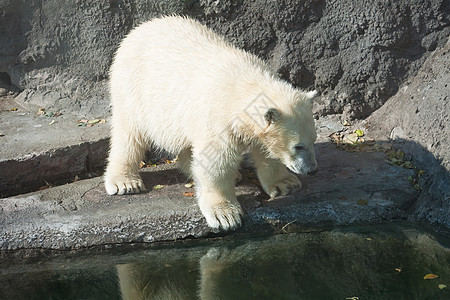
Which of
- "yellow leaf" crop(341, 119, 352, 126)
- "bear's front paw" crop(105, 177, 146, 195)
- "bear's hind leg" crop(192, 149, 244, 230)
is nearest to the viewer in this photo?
"bear's hind leg" crop(192, 149, 244, 230)

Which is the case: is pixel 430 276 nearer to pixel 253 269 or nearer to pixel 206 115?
pixel 253 269

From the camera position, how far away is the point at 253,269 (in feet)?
15.5

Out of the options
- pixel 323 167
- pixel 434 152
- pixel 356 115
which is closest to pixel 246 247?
pixel 323 167

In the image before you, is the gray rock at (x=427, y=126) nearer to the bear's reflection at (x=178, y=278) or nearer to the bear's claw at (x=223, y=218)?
the bear's claw at (x=223, y=218)

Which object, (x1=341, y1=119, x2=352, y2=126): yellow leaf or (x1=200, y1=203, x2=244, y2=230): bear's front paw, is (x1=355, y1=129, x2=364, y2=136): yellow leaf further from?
(x1=200, y1=203, x2=244, y2=230): bear's front paw

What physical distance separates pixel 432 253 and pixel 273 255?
1.32 m

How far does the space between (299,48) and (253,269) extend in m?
3.26

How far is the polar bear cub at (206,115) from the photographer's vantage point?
480 centimetres

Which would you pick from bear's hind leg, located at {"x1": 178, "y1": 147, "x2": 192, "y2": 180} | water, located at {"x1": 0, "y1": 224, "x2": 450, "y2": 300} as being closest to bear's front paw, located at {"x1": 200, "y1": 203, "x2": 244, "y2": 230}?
water, located at {"x1": 0, "y1": 224, "x2": 450, "y2": 300}

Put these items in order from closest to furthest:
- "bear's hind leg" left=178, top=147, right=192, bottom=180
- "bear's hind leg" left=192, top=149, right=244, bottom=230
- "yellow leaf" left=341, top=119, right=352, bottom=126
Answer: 1. "bear's hind leg" left=192, top=149, right=244, bottom=230
2. "bear's hind leg" left=178, top=147, right=192, bottom=180
3. "yellow leaf" left=341, top=119, right=352, bottom=126

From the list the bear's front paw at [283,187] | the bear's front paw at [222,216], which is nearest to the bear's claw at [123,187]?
the bear's front paw at [222,216]

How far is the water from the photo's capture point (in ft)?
14.4

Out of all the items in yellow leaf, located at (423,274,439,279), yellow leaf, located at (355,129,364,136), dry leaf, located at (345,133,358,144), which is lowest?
yellow leaf, located at (423,274,439,279)

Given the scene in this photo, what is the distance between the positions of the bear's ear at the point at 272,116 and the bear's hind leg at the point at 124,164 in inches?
65.1
